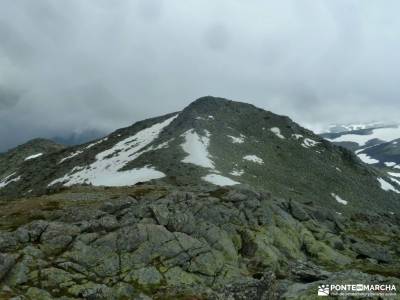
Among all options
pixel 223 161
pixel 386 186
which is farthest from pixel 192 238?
pixel 386 186

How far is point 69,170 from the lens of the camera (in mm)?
116312

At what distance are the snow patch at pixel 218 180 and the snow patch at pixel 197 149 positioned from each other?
263 inches

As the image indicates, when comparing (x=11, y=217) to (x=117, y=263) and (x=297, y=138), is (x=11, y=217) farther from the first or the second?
(x=297, y=138)

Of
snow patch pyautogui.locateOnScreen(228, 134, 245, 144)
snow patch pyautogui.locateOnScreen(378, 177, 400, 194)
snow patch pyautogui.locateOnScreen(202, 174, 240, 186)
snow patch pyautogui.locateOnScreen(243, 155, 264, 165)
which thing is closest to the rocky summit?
snow patch pyautogui.locateOnScreen(202, 174, 240, 186)

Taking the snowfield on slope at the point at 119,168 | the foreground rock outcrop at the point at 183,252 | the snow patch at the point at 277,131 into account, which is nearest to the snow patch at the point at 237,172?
the snowfield on slope at the point at 119,168

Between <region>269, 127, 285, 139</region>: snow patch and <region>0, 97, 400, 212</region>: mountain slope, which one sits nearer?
<region>0, 97, 400, 212</region>: mountain slope

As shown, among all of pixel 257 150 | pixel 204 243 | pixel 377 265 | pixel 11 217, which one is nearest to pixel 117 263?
pixel 204 243

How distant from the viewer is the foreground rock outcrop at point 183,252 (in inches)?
1270

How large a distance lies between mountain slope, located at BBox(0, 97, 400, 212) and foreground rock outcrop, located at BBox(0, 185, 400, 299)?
103ft

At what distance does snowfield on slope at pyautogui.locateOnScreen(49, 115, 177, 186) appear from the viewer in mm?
91000

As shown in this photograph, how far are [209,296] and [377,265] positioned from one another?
85.0 feet

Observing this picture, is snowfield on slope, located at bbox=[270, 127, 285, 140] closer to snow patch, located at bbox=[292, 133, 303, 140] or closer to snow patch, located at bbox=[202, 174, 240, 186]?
snow patch, located at bbox=[292, 133, 303, 140]

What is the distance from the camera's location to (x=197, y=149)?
10219cm

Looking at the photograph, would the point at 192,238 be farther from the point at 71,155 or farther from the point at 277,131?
the point at 71,155
